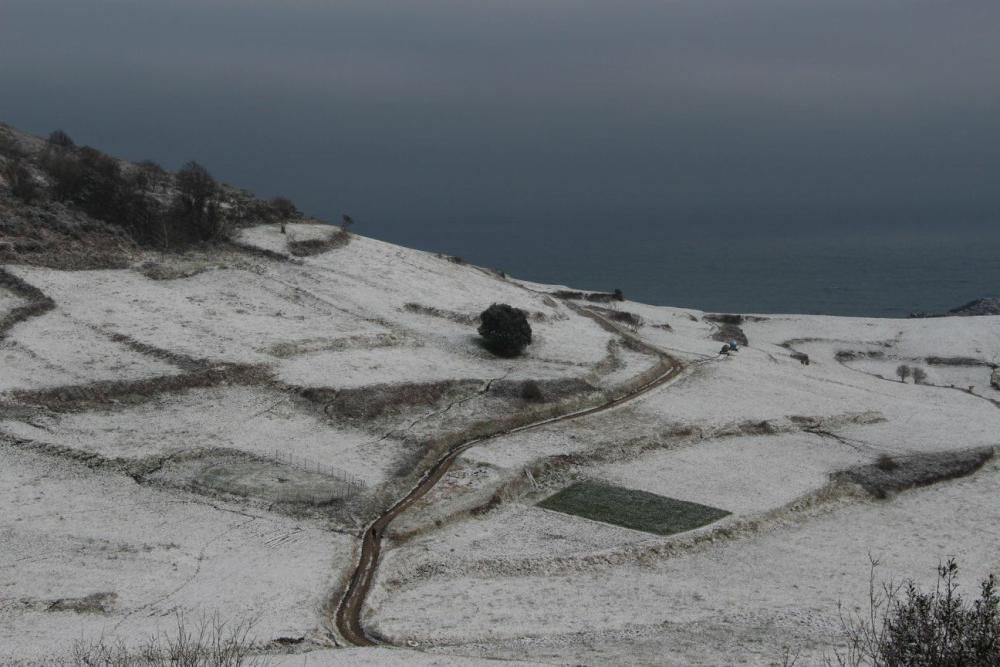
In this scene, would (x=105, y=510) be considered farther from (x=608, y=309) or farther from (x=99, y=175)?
(x=608, y=309)

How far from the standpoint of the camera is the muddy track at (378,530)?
965 inches

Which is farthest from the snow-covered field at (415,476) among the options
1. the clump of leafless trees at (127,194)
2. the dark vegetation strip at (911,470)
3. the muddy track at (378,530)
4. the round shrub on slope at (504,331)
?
the clump of leafless trees at (127,194)

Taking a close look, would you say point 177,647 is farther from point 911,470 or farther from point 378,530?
point 911,470

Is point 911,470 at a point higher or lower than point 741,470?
higher

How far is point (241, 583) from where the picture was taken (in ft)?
86.2

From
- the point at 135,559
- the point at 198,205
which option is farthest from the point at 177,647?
the point at 198,205

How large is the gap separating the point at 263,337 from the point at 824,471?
30.5 meters

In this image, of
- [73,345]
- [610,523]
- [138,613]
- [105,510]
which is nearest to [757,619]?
[610,523]

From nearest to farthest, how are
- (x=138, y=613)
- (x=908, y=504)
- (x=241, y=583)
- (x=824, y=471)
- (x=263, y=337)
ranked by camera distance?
(x=138, y=613) < (x=241, y=583) < (x=908, y=504) < (x=824, y=471) < (x=263, y=337)

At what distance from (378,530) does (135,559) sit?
7.87m

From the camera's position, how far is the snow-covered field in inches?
971

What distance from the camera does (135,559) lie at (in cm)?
2766

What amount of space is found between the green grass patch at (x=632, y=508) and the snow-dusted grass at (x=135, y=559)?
9182 mm

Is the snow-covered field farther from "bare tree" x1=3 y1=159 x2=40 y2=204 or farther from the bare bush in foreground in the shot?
"bare tree" x1=3 y1=159 x2=40 y2=204
